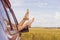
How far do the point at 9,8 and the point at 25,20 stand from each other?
0.59 feet

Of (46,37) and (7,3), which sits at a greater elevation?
(7,3)

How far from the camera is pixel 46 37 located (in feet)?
19.5

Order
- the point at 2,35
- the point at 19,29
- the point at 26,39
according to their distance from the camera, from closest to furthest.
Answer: the point at 2,35
the point at 19,29
the point at 26,39

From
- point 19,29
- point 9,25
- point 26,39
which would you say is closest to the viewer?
point 9,25

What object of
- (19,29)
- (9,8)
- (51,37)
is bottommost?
(51,37)

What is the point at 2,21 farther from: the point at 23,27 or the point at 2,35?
the point at 23,27

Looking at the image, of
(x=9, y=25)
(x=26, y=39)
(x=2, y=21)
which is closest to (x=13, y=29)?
(x=9, y=25)

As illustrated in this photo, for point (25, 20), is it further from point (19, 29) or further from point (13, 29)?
point (13, 29)

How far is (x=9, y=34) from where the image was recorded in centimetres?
87

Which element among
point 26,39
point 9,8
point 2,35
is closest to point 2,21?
point 2,35

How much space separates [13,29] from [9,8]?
10cm

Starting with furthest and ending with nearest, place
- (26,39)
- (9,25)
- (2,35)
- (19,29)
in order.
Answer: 1. (26,39)
2. (19,29)
3. (9,25)
4. (2,35)

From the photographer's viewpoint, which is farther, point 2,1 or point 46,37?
point 46,37

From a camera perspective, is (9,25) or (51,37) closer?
(9,25)
